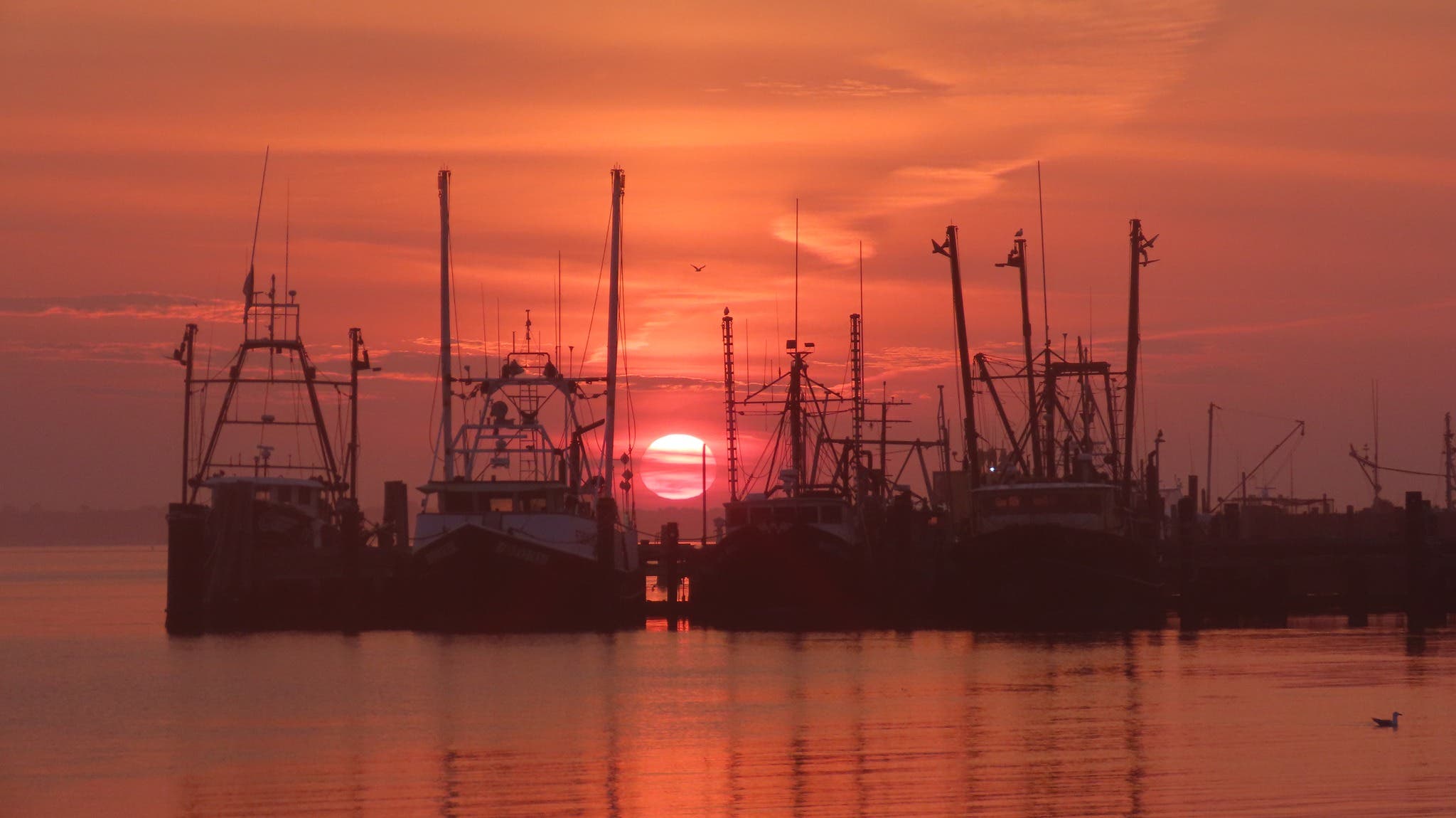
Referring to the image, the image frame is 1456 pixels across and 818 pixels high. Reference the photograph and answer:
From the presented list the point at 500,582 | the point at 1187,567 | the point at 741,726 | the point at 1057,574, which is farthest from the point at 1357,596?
the point at 741,726

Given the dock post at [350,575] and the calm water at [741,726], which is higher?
the dock post at [350,575]

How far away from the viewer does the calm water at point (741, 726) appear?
26609 mm

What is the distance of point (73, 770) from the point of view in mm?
31797

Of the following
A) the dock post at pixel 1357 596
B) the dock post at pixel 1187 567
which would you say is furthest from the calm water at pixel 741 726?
the dock post at pixel 1187 567

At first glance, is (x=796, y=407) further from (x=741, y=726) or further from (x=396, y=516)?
(x=741, y=726)

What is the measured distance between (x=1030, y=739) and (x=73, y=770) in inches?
633

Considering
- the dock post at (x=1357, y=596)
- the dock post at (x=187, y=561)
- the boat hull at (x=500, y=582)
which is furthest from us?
the dock post at (x=1357, y=596)

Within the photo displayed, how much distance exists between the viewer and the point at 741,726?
1428 inches

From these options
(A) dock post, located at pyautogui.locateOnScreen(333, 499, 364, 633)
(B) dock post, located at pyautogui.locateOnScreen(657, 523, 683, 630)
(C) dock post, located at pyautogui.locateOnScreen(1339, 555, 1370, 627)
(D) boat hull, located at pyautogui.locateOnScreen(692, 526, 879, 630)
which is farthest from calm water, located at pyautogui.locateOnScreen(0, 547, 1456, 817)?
(B) dock post, located at pyautogui.locateOnScreen(657, 523, 683, 630)

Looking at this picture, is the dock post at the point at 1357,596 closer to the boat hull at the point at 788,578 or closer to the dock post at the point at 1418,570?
the dock post at the point at 1418,570

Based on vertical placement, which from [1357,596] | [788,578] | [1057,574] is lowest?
[1357,596]

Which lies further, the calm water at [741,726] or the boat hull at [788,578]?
the boat hull at [788,578]

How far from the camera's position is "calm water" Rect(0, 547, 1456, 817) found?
26.6 m

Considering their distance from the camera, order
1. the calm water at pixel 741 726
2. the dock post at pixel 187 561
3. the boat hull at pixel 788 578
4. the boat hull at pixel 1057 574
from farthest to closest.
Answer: the boat hull at pixel 788 578
the boat hull at pixel 1057 574
the dock post at pixel 187 561
the calm water at pixel 741 726
